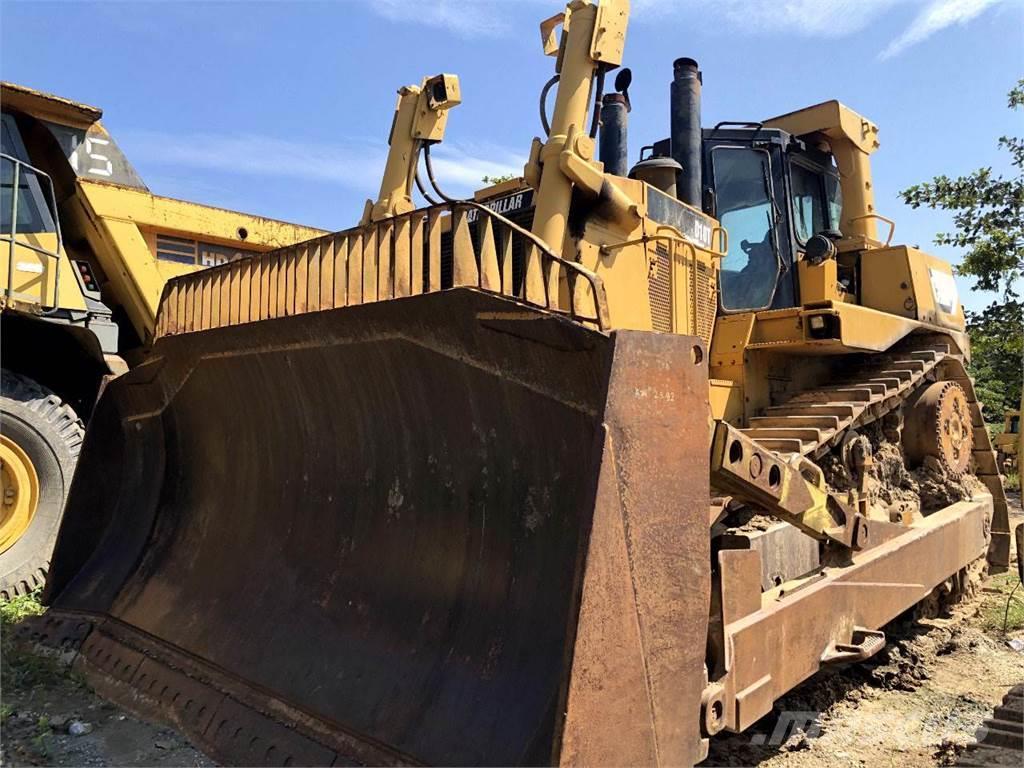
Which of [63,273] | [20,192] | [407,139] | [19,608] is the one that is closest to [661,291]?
Result: [407,139]

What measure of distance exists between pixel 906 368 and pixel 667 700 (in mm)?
4022

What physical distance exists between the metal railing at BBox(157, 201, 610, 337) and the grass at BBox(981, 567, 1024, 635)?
14.7 ft

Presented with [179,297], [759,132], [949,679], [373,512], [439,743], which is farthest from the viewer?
[759,132]


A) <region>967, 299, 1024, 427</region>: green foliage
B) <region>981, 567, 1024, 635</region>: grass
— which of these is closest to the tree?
<region>967, 299, 1024, 427</region>: green foliage

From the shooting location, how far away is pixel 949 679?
459 cm

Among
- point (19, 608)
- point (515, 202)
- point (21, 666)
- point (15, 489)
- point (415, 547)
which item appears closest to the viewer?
point (415, 547)

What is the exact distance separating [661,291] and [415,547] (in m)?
2.00

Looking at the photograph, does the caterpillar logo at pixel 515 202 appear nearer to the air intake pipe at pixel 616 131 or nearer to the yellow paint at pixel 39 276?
the air intake pipe at pixel 616 131

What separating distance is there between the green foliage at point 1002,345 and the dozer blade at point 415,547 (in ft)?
54.0

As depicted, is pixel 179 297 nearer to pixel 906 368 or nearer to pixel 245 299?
pixel 245 299

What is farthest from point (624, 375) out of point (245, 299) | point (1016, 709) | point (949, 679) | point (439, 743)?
point (949, 679)

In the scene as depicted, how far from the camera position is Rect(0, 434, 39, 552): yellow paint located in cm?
539

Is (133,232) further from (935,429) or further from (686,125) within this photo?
(935,429)

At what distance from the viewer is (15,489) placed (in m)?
A: 5.46
